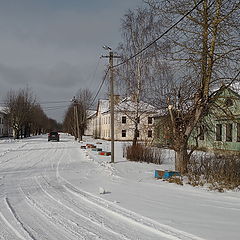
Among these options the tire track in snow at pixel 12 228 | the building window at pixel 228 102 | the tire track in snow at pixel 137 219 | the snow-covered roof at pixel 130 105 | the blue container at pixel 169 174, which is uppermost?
the snow-covered roof at pixel 130 105

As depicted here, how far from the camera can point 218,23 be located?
995 centimetres

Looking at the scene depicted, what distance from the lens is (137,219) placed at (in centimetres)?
598

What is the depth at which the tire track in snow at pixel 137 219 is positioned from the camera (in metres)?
5.04

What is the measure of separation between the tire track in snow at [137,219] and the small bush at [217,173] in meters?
3.43

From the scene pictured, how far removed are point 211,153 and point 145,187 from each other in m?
3.73

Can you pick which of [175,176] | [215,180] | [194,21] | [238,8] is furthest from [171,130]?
[238,8]

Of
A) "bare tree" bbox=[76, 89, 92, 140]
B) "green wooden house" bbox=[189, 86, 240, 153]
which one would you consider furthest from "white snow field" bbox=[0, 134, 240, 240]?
"bare tree" bbox=[76, 89, 92, 140]

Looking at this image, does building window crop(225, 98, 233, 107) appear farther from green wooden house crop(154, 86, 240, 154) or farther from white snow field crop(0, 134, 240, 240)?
white snow field crop(0, 134, 240, 240)

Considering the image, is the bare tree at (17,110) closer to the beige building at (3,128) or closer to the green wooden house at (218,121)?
the beige building at (3,128)

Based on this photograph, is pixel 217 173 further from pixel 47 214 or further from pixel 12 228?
pixel 12 228

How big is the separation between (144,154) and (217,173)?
26.3ft

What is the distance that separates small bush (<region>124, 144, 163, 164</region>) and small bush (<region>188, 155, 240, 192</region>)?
626 centimetres

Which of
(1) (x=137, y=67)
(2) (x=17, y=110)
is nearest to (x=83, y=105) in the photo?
(2) (x=17, y=110)

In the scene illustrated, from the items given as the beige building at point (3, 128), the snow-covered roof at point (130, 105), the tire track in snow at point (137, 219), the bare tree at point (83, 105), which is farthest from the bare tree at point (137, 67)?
the beige building at point (3, 128)
